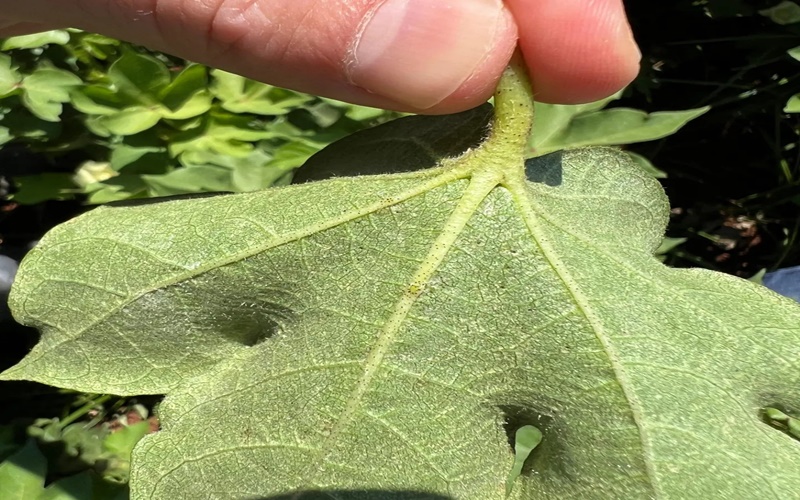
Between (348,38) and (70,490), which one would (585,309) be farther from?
(70,490)

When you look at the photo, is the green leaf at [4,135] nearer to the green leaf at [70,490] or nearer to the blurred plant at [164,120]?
the blurred plant at [164,120]

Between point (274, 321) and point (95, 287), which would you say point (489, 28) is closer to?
point (274, 321)

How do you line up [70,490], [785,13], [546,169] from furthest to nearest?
1. [785,13]
2. [70,490]
3. [546,169]

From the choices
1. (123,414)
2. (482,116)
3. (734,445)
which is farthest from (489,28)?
(123,414)

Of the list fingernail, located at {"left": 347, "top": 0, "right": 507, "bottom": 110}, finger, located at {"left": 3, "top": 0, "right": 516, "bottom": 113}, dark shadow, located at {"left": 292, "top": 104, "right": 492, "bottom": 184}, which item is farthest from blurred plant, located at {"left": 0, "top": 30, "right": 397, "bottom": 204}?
fingernail, located at {"left": 347, "top": 0, "right": 507, "bottom": 110}

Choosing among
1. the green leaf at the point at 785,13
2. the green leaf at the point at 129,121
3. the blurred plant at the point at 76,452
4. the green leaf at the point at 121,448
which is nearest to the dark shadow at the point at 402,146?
the green leaf at the point at 129,121

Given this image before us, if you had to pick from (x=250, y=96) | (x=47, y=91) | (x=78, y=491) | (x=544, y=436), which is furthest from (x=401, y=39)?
A: (x=78, y=491)

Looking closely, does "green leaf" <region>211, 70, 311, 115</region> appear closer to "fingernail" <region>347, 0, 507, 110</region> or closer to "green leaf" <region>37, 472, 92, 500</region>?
"fingernail" <region>347, 0, 507, 110</region>
